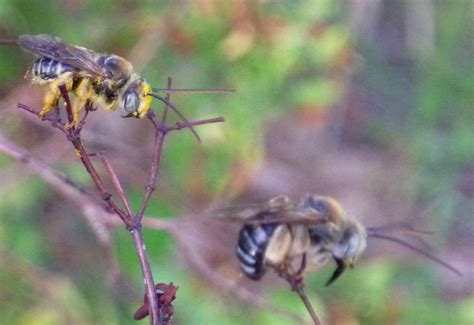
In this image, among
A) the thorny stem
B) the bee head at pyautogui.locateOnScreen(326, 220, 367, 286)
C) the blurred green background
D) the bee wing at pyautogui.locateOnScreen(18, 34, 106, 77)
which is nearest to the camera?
the thorny stem

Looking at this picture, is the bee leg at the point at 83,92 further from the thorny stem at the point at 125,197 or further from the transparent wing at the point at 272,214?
the transparent wing at the point at 272,214

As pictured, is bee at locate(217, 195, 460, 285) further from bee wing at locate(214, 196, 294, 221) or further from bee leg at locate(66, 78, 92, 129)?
bee leg at locate(66, 78, 92, 129)

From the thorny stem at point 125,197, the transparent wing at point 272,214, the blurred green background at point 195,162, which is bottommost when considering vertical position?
the blurred green background at point 195,162

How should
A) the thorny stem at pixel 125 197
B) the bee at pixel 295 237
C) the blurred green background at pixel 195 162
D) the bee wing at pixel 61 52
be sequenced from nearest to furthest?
the thorny stem at pixel 125 197
the bee wing at pixel 61 52
the bee at pixel 295 237
the blurred green background at pixel 195 162

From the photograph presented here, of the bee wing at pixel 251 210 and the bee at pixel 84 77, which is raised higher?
the bee at pixel 84 77

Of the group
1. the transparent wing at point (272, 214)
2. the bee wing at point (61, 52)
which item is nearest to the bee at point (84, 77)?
the bee wing at point (61, 52)

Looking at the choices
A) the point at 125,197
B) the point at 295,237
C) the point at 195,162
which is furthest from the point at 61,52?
the point at 195,162

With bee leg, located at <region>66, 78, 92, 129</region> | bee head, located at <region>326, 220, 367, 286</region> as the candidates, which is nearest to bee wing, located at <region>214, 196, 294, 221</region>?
bee head, located at <region>326, 220, 367, 286</region>
